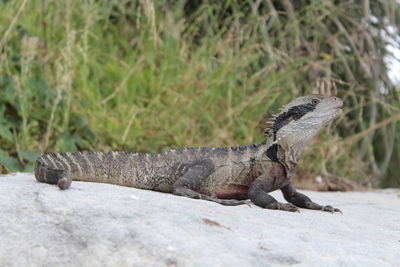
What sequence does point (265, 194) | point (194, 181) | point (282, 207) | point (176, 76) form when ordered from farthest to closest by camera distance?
point (176, 76) → point (194, 181) → point (265, 194) → point (282, 207)

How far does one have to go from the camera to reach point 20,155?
4539 mm

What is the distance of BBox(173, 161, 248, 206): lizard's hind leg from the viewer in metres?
3.29

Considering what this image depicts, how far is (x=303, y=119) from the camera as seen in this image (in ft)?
11.5

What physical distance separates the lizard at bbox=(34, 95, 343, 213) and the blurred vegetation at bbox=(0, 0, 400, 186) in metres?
1.11

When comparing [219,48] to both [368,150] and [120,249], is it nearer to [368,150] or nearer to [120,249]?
[368,150]

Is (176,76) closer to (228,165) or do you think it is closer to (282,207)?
(228,165)

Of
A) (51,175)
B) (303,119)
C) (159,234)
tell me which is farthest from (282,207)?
(51,175)

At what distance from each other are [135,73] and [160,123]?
777 mm

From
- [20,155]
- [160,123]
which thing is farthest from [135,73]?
[20,155]

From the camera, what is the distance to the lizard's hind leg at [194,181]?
329 cm

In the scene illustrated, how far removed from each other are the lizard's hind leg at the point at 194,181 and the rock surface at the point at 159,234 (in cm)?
36

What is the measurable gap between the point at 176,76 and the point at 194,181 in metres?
2.86

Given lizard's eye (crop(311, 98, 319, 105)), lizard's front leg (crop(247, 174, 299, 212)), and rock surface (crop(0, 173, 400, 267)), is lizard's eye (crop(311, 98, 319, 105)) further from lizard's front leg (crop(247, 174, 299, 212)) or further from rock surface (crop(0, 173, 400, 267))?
rock surface (crop(0, 173, 400, 267))

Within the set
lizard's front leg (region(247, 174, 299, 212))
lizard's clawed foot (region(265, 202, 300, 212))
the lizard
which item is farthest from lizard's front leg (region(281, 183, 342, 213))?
lizard's clawed foot (region(265, 202, 300, 212))
